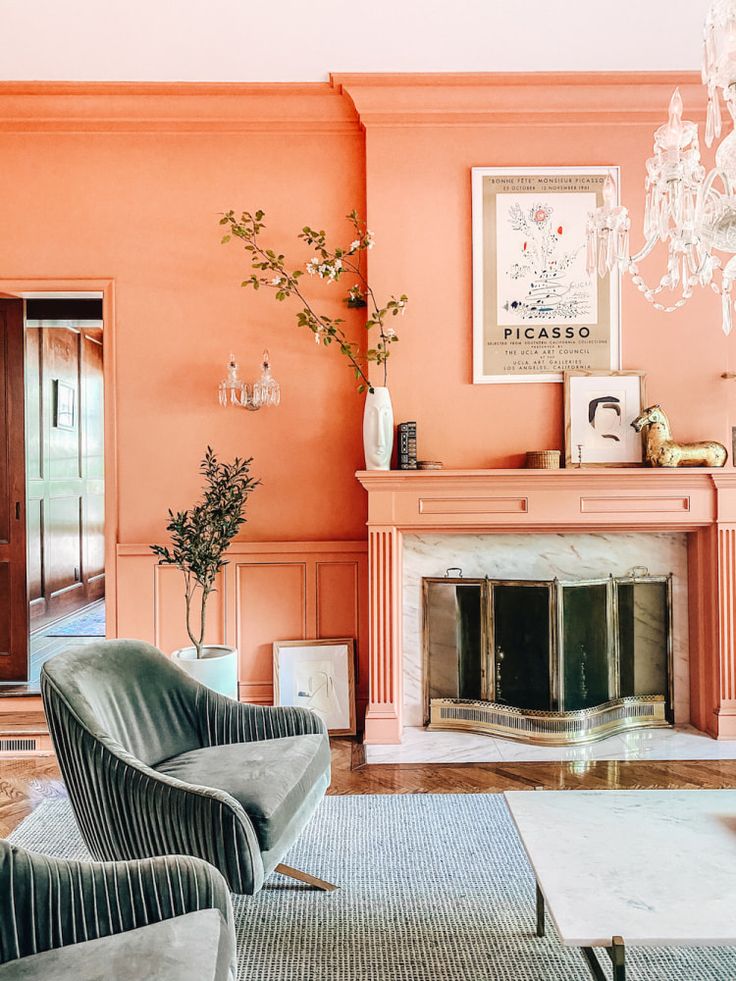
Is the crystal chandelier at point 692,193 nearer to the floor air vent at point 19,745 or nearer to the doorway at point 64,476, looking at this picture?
the floor air vent at point 19,745

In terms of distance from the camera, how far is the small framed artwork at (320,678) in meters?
3.70

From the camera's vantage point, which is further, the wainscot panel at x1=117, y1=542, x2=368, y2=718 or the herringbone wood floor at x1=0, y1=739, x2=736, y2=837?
the wainscot panel at x1=117, y1=542, x2=368, y2=718

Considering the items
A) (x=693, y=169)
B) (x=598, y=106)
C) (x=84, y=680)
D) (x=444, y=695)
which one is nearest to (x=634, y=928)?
(x=84, y=680)

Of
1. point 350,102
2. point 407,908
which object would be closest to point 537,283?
point 350,102

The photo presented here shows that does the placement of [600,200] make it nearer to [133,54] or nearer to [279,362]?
[279,362]

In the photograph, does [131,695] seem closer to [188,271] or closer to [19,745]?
[19,745]

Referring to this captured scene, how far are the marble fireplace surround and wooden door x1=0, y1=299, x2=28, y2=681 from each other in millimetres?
2067

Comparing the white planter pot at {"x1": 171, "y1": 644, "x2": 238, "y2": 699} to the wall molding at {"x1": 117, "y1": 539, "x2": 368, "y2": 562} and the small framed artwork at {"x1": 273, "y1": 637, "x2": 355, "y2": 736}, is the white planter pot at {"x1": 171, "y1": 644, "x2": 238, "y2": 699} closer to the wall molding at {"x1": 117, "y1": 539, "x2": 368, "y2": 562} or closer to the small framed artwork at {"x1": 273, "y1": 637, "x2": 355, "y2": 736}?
the small framed artwork at {"x1": 273, "y1": 637, "x2": 355, "y2": 736}

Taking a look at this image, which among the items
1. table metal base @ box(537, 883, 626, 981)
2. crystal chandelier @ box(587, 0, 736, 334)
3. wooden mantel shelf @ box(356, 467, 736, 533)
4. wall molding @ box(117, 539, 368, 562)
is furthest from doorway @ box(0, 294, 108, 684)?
crystal chandelier @ box(587, 0, 736, 334)

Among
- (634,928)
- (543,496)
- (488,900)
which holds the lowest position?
(488,900)

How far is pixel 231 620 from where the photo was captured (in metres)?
3.78

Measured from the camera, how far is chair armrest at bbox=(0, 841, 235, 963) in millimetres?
1361

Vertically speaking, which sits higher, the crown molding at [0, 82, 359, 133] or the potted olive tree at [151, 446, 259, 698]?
the crown molding at [0, 82, 359, 133]

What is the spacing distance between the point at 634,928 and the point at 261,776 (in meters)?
1.03
